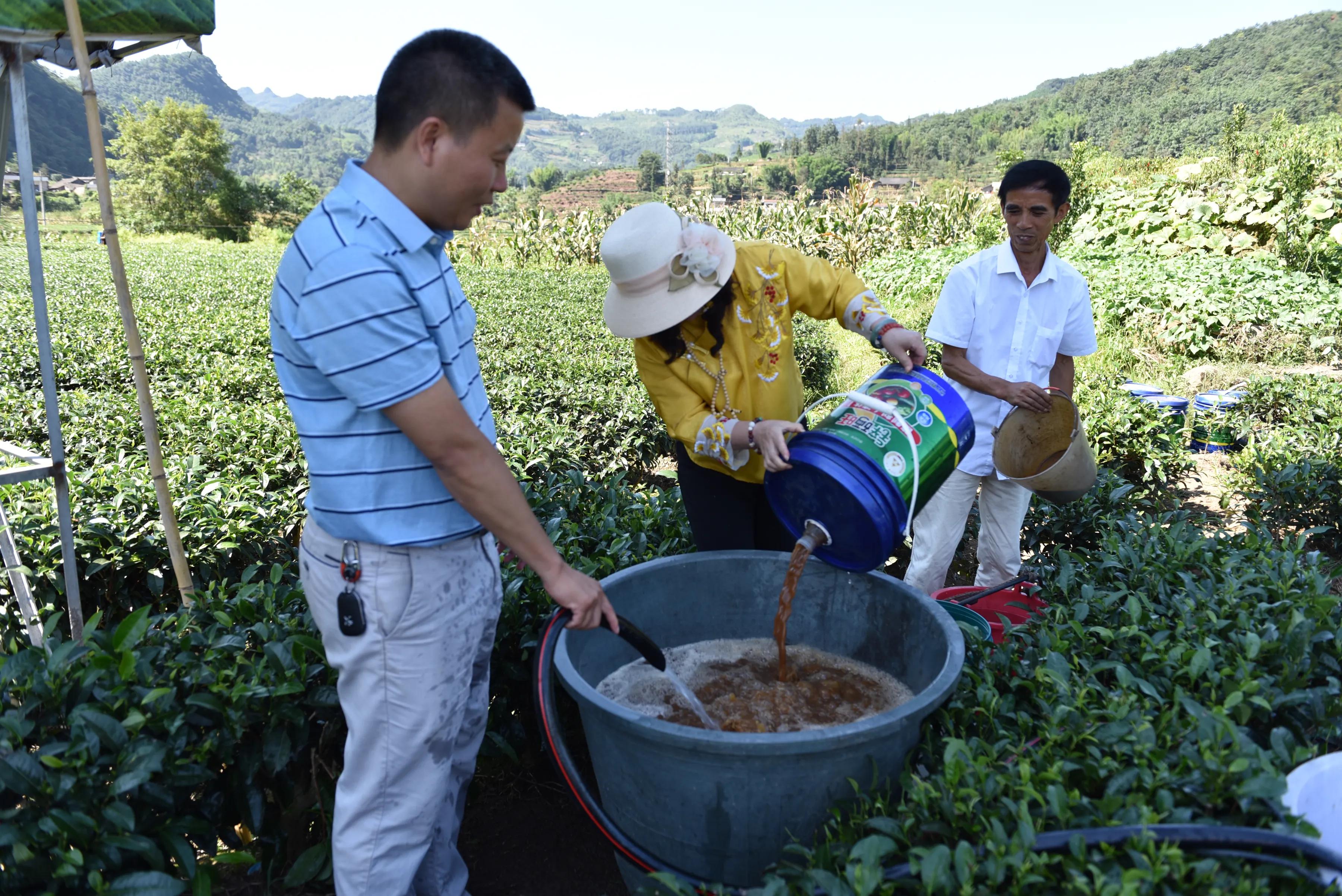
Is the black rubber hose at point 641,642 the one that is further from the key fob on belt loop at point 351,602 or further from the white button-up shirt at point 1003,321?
the white button-up shirt at point 1003,321

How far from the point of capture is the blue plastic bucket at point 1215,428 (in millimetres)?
5680

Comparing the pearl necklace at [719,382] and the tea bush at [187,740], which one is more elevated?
the pearl necklace at [719,382]

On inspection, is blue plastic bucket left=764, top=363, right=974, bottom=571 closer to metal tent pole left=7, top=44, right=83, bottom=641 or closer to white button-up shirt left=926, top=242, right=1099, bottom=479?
white button-up shirt left=926, top=242, right=1099, bottom=479

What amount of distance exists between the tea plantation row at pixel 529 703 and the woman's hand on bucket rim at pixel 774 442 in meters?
0.67

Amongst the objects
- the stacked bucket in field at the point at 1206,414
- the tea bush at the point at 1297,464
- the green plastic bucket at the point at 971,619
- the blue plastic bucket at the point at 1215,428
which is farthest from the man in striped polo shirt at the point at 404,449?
the blue plastic bucket at the point at 1215,428

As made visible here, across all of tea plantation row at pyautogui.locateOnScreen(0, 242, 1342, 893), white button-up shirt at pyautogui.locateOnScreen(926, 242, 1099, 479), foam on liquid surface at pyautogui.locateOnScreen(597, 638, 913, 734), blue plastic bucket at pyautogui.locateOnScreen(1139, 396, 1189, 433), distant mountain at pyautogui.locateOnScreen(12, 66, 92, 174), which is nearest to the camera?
tea plantation row at pyautogui.locateOnScreen(0, 242, 1342, 893)

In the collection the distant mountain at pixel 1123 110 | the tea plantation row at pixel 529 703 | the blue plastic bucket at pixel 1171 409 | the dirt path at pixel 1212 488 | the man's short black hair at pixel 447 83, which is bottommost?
the dirt path at pixel 1212 488

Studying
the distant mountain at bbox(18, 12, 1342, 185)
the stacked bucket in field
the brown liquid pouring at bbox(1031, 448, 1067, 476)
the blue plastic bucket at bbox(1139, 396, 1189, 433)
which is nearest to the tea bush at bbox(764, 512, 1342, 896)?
the brown liquid pouring at bbox(1031, 448, 1067, 476)

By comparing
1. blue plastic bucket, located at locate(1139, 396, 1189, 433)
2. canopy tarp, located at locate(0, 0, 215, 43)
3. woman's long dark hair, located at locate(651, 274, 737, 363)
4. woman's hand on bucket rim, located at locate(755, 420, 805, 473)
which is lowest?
blue plastic bucket, located at locate(1139, 396, 1189, 433)

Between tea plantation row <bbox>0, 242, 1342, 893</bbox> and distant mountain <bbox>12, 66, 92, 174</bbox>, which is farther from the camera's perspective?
distant mountain <bbox>12, 66, 92, 174</bbox>

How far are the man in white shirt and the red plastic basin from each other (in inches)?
9.0

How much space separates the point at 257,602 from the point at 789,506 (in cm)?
151

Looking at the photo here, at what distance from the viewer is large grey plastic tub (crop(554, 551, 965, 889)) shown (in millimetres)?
1634

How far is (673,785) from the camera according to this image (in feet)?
5.64
